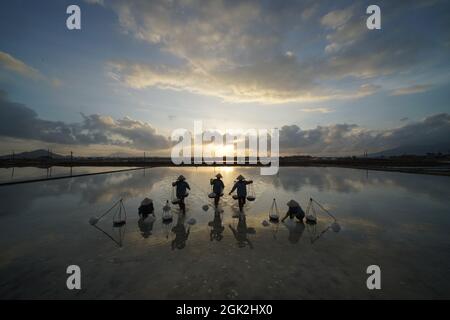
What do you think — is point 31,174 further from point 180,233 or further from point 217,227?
point 217,227

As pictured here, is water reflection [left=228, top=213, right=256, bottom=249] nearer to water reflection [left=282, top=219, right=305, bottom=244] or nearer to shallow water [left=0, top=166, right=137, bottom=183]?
water reflection [left=282, top=219, right=305, bottom=244]

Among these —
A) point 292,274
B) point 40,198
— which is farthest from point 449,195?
point 40,198

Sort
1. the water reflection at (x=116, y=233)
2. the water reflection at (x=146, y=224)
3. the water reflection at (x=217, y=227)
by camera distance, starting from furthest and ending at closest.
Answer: the water reflection at (x=146, y=224), the water reflection at (x=217, y=227), the water reflection at (x=116, y=233)

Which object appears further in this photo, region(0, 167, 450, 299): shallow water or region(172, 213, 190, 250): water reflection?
region(172, 213, 190, 250): water reflection

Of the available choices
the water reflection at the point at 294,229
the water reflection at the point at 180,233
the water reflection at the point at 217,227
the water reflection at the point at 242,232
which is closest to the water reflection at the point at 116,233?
the water reflection at the point at 180,233

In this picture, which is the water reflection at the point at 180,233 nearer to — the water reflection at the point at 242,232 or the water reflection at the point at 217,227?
the water reflection at the point at 217,227

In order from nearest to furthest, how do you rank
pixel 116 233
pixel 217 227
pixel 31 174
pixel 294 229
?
pixel 116 233 → pixel 294 229 → pixel 217 227 → pixel 31 174

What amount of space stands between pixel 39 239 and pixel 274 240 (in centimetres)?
1072

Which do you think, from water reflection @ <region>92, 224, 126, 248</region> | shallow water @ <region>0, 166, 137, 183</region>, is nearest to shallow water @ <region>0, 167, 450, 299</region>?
water reflection @ <region>92, 224, 126, 248</region>

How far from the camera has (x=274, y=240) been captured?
8.46m

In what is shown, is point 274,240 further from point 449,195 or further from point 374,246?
point 449,195

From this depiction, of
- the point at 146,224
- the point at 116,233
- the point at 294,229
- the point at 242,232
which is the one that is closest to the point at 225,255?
the point at 242,232
